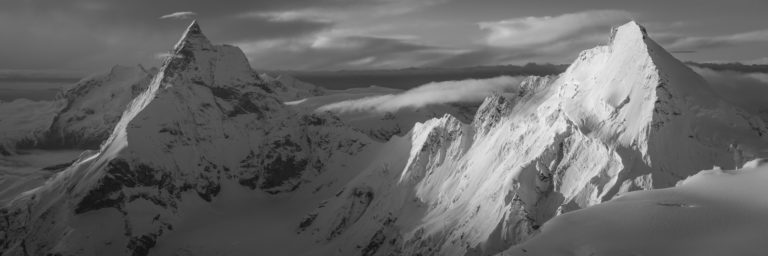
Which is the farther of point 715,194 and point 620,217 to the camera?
point 715,194

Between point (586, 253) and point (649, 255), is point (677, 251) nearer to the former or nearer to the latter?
point (649, 255)

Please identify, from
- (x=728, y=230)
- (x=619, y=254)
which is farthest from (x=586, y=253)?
(x=728, y=230)

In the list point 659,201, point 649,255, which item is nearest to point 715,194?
point 659,201

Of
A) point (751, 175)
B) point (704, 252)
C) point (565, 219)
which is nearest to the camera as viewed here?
point (704, 252)

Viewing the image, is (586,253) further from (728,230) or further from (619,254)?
(728,230)

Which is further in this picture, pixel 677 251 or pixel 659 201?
pixel 659 201

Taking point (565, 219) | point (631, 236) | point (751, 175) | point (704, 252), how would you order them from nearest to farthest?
point (704, 252), point (631, 236), point (565, 219), point (751, 175)
